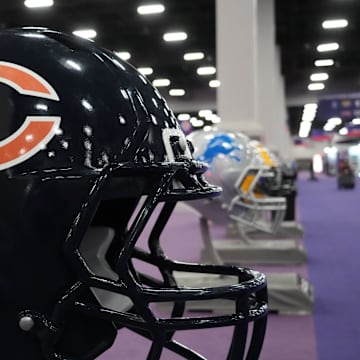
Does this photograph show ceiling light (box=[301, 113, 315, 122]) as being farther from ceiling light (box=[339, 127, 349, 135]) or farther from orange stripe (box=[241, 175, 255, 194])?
orange stripe (box=[241, 175, 255, 194])

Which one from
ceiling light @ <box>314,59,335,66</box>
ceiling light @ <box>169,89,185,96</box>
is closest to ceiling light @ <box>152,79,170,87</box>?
ceiling light @ <box>169,89,185,96</box>

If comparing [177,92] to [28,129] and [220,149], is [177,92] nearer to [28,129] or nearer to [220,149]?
[220,149]

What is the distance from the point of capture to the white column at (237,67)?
16.6 ft

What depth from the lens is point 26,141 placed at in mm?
872

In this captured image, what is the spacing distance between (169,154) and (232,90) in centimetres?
422

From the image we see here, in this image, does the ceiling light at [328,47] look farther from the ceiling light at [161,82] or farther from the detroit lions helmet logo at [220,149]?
the detroit lions helmet logo at [220,149]

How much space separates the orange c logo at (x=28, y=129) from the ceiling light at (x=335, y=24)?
1026 cm

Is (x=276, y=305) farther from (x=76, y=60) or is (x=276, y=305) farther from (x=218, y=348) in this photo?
(x=76, y=60)

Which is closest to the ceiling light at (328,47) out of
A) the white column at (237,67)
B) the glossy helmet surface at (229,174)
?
the white column at (237,67)

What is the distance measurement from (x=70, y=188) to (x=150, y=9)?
866 cm

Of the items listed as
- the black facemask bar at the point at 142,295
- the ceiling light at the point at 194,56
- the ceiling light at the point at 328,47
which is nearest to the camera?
the black facemask bar at the point at 142,295

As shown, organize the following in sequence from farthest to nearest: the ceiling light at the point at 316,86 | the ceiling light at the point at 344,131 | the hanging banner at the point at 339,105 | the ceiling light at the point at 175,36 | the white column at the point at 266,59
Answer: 1. the ceiling light at the point at 344,131
2. the hanging banner at the point at 339,105
3. the ceiling light at the point at 316,86
4. the ceiling light at the point at 175,36
5. the white column at the point at 266,59

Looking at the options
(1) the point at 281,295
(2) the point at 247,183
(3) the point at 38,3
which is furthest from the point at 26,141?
(3) the point at 38,3

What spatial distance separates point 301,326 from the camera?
2217mm
